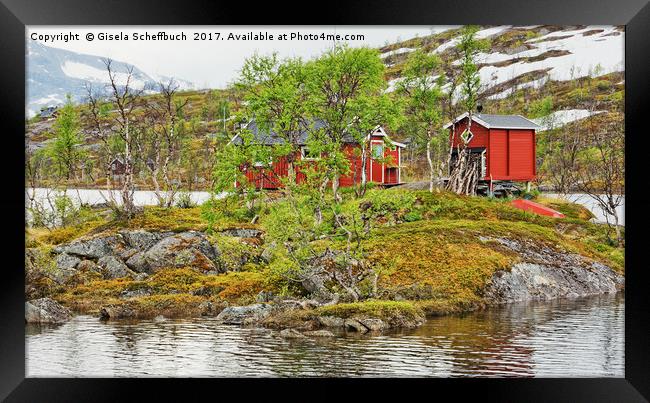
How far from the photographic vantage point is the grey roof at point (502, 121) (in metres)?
17.0

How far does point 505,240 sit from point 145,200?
7.86m

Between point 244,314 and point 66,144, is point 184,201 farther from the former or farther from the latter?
point 244,314

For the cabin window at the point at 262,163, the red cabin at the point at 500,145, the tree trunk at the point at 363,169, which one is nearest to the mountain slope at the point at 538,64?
the red cabin at the point at 500,145

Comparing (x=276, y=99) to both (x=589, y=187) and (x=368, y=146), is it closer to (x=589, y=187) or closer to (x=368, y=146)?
(x=368, y=146)

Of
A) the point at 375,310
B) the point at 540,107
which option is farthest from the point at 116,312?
the point at 540,107

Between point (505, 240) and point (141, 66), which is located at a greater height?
point (141, 66)

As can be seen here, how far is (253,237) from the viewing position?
46.3 ft

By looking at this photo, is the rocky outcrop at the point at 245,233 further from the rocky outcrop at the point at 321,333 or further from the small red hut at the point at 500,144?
the small red hut at the point at 500,144

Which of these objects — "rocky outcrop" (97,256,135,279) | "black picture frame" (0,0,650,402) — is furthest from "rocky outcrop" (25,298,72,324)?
"black picture frame" (0,0,650,402)

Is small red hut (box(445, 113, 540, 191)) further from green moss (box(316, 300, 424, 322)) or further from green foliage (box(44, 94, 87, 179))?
green foliage (box(44, 94, 87, 179))

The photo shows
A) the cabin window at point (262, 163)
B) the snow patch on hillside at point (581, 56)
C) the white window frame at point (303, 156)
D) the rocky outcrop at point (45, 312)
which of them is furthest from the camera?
the snow patch on hillside at point (581, 56)

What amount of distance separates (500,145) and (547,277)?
15.3 feet
